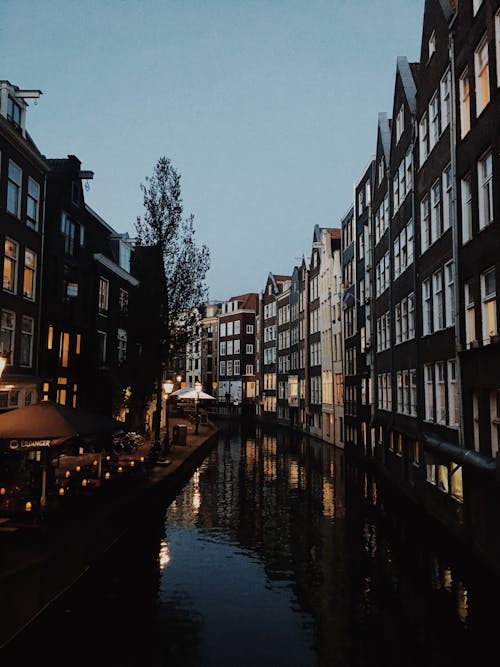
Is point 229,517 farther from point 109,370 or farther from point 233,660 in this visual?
point 109,370

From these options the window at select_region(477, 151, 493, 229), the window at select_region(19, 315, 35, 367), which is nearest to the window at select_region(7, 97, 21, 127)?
the window at select_region(19, 315, 35, 367)

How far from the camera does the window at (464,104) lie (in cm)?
1767

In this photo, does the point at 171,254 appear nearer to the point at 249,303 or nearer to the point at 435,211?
the point at 435,211

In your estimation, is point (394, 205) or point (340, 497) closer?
point (340, 497)

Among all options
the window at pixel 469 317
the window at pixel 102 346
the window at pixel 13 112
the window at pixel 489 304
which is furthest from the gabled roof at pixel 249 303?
the window at pixel 489 304

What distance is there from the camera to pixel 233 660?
9898 millimetres

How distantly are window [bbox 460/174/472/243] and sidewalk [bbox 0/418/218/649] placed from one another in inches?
516

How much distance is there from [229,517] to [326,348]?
3691 centimetres

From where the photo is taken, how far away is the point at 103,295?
39.7 metres

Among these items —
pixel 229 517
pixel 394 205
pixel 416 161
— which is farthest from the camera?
pixel 394 205

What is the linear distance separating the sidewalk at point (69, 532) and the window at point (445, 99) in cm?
1657

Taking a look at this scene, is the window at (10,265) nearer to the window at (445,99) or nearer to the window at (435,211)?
the window at (435,211)

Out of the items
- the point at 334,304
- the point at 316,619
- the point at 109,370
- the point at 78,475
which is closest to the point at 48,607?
the point at 316,619

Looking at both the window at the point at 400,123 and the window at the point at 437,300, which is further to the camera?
the window at the point at 400,123
